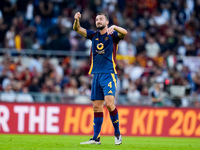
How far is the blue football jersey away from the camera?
8953 millimetres

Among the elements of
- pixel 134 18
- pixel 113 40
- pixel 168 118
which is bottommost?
pixel 168 118

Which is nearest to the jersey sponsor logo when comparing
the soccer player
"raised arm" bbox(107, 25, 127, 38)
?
the soccer player

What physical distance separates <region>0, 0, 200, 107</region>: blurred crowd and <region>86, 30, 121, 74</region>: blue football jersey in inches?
262

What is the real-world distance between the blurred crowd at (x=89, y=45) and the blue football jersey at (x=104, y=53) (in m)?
6.65

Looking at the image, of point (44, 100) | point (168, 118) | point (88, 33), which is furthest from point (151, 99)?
point (88, 33)

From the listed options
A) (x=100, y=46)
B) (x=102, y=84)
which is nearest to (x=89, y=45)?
(x=100, y=46)

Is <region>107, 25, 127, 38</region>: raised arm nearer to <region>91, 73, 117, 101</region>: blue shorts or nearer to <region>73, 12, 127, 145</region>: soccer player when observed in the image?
<region>73, 12, 127, 145</region>: soccer player

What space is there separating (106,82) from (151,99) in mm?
8113

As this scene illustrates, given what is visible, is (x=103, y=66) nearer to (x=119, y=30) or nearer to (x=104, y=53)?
(x=104, y=53)

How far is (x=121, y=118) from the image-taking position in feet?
49.2

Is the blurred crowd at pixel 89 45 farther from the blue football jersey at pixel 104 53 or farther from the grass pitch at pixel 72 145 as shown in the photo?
the blue football jersey at pixel 104 53

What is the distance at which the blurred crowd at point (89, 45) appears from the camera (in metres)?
16.5

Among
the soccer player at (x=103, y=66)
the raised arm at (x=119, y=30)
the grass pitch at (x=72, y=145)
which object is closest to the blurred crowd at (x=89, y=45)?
the grass pitch at (x=72, y=145)

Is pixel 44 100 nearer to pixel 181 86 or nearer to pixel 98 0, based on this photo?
pixel 181 86
